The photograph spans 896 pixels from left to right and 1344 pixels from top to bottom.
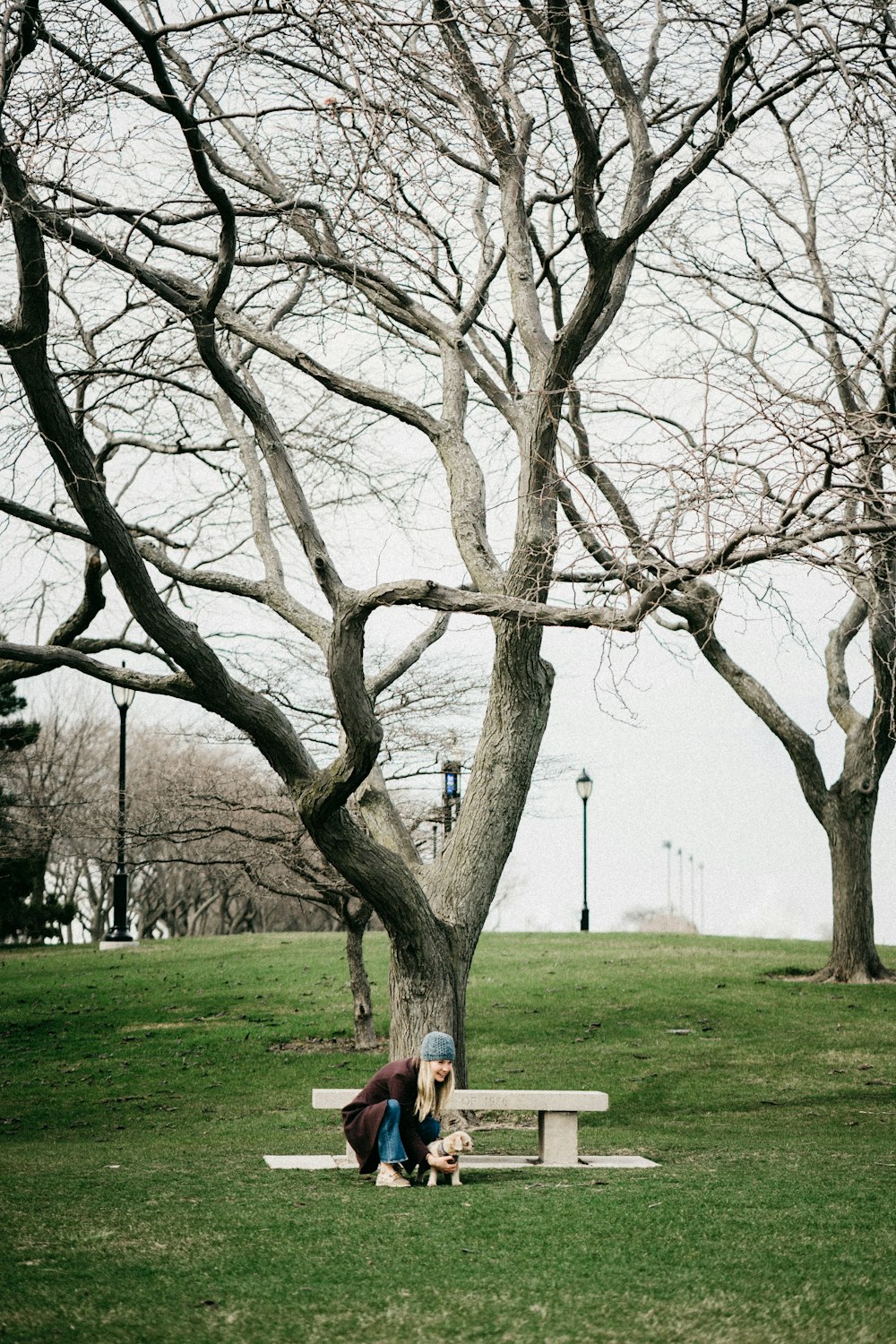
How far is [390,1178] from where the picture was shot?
27.9 feet

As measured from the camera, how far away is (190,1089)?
623 inches

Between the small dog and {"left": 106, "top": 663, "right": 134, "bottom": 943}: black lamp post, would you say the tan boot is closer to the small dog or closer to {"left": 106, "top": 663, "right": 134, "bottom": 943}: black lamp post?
the small dog

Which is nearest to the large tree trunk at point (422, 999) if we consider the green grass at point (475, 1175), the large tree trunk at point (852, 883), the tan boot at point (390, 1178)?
the green grass at point (475, 1175)

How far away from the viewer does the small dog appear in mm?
8383

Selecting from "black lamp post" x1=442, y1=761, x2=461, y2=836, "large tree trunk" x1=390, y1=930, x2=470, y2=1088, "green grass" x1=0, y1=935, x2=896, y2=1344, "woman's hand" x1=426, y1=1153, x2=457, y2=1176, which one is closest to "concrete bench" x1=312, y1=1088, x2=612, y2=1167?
"green grass" x1=0, y1=935, x2=896, y2=1344

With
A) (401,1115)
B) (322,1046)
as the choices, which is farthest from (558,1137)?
(322,1046)

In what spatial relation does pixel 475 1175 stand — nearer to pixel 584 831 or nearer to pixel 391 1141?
pixel 391 1141

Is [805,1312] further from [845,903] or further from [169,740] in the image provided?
[169,740]

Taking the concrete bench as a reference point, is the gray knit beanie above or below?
above

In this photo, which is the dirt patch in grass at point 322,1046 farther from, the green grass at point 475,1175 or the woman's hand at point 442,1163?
the woman's hand at point 442,1163

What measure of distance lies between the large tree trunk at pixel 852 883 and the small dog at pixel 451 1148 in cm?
1312

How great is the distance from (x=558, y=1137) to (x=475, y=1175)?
99 cm

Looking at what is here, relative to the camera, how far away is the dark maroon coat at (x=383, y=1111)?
850 centimetres

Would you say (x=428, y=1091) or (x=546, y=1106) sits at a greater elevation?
(x=428, y=1091)
